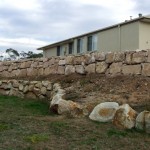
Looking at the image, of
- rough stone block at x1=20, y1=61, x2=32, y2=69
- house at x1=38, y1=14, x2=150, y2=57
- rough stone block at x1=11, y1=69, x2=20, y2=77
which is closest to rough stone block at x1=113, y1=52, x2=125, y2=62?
rough stone block at x1=20, y1=61, x2=32, y2=69

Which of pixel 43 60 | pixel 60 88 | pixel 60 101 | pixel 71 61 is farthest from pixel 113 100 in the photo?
pixel 43 60

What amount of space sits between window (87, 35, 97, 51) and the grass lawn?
15.1 meters

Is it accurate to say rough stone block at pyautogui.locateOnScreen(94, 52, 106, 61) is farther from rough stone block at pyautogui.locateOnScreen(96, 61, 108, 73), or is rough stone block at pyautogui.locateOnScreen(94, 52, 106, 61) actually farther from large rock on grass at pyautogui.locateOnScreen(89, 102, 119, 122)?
large rock on grass at pyautogui.locateOnScreen(89, 102, 119, 122)

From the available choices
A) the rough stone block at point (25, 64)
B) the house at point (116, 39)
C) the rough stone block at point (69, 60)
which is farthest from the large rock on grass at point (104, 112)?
the house at point (116, 39)

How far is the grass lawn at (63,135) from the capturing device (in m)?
5.39

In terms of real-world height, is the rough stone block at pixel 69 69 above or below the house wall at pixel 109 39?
below

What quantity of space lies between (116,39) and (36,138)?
15.0 m

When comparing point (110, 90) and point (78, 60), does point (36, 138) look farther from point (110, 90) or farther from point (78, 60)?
point (78, 60)

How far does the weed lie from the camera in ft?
18.2

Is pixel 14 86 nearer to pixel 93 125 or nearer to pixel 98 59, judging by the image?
pixel 98 59

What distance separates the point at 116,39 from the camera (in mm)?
20094

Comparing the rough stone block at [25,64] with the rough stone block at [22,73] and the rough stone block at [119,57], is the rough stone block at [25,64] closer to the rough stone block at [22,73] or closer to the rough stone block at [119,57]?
the rough stone block at [22,73]

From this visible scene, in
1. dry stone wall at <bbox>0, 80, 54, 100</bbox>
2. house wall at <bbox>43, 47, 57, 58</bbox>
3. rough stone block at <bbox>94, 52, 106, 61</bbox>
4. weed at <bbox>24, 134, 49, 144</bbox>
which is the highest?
house wall at <bbox>43, 47, 57, 58</bbox>

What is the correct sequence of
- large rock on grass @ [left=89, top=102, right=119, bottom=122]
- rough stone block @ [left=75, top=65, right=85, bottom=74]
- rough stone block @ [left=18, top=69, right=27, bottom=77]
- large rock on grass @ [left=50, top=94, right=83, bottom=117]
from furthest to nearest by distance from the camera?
rough stone block @ [left=18, top=69, right=27, bottom=77] → rough stone block @ [left=75, top=65, right=85, bottom=74] → large rock on grass @ [left=50, top=94, right=83, bottom=117] → large rock on grass @ [left=89, top=102, right=119, bottom=122]
